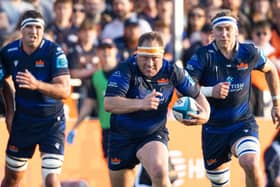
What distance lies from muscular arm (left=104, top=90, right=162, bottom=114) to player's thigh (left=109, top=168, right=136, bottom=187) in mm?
867

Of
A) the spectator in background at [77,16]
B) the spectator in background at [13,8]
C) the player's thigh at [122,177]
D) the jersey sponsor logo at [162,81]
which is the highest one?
the spectator in background at [13,8]

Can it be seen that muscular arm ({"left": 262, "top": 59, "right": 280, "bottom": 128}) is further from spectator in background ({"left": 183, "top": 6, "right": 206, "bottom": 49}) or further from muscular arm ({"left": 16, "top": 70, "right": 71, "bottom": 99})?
spectator in background ({"left": 183, "top": 6, "right": 206, "bottom": 49})

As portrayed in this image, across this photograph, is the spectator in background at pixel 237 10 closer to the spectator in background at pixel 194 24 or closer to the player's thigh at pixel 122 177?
the spectator in background at pixel 194 24

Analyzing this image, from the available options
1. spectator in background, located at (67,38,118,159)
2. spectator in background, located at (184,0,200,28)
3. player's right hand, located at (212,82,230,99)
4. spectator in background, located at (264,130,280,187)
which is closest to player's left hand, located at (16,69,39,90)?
player's right hand, located at (212,82,230,99)

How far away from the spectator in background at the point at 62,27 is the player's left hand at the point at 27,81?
435 cm

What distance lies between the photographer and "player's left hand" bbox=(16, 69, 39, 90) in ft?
36.0

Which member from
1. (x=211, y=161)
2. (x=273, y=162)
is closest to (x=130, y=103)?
(x=211, y=161)

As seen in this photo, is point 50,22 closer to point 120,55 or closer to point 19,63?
point 120,55

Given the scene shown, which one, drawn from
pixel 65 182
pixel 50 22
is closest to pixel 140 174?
pixel 65 182

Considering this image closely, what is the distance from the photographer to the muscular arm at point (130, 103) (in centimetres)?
1054

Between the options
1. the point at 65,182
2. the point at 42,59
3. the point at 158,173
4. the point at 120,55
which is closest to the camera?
the point at 158,173

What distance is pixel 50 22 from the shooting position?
1600 cm

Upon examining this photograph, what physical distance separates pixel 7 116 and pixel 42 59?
99 cm

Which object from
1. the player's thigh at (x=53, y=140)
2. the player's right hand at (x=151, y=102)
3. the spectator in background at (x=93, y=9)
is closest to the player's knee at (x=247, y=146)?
the player's right hand at (x=151, y=102)
